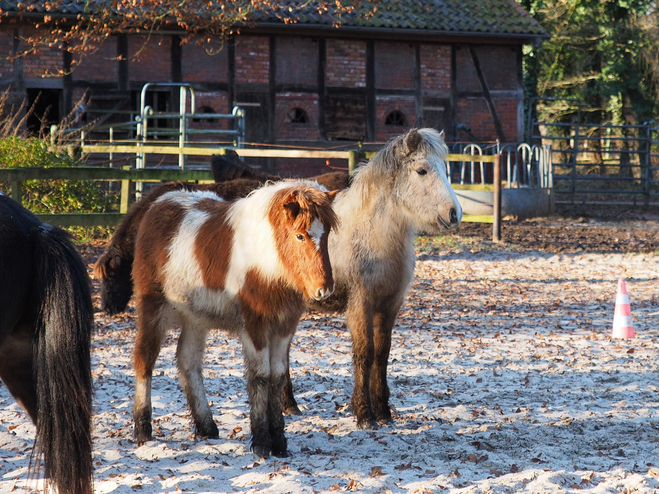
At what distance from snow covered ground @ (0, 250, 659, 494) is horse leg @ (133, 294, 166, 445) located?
172 mm

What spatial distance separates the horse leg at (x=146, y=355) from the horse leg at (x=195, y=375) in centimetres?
21

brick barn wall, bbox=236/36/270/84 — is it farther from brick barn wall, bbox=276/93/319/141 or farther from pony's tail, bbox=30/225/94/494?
pony's tail, bbox=30/225/94/494

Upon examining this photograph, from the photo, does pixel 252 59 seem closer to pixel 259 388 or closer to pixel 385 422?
pixel 385 422

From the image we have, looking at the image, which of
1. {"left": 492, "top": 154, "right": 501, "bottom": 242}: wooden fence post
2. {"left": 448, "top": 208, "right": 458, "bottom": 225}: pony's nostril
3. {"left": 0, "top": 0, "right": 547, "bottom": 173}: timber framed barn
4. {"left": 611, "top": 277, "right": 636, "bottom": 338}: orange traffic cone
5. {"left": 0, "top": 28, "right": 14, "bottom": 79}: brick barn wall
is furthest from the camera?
{"left": 0, "top": 0, "right": 547, "bottom": 173}: timber framed barn

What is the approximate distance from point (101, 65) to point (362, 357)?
579 inches

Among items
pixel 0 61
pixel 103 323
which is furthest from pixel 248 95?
pixel 103 323

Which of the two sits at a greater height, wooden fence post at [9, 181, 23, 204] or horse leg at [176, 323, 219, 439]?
wooden fence post at [9, 181, 23, 204]

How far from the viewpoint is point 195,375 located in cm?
494

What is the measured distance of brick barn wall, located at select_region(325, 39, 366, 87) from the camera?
64.8 feet

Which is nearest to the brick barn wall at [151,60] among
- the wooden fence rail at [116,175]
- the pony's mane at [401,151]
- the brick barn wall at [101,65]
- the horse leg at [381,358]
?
the brick barn wall at [101,65]

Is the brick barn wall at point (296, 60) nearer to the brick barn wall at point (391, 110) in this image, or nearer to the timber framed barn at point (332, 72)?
the timber framed barn at point (332, 72)

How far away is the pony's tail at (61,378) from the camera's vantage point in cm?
333

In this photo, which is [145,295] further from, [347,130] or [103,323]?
[347,130]

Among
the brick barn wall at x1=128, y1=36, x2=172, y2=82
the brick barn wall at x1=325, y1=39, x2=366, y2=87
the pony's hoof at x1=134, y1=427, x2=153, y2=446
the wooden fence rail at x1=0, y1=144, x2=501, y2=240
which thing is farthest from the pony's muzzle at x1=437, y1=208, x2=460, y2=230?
the brick barn wall at x1=325, y1=39, x2=366, y2=87
